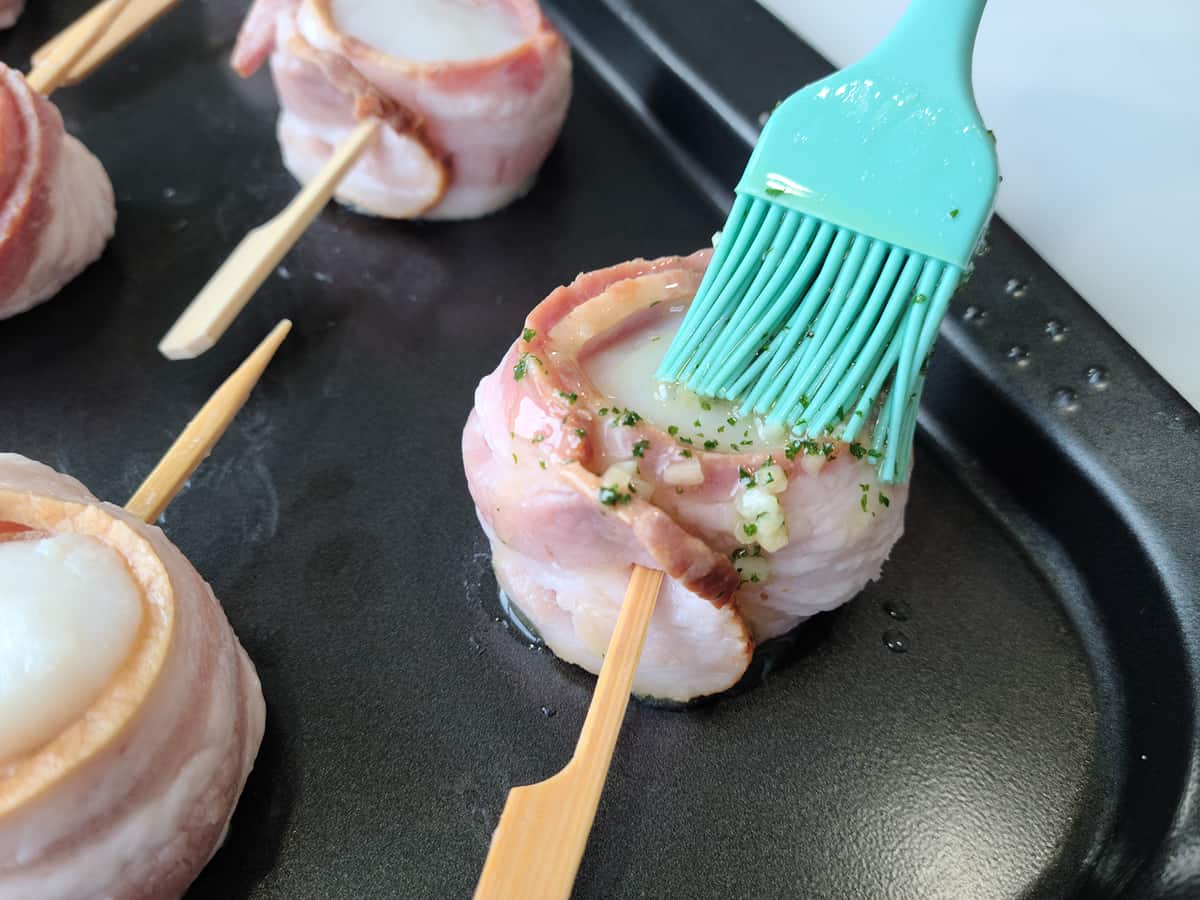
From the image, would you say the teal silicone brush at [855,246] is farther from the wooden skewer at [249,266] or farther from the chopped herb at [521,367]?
the wooden skewer at [249,266]

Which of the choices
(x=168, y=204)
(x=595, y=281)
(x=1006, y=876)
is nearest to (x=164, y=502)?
(x=595, y=281)

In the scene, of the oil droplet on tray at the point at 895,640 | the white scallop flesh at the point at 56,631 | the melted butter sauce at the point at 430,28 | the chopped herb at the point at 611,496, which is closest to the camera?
the white scallop flesh at the point at 56,631

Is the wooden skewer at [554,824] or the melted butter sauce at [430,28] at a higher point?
the melted butter sauce at [430,28]

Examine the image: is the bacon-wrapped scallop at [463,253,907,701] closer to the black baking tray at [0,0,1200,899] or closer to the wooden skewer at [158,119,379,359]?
the black baking tray at [0,0,1200,899]

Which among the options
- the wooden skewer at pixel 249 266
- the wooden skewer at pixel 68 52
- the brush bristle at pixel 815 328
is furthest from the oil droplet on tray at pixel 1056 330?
the wooden skewer at pixel 68 52

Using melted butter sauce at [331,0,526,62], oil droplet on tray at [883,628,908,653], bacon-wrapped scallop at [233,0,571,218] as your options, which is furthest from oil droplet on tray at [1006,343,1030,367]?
melted butter sauce at [331,0,526,62]

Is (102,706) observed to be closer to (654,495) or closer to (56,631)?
(56,631)

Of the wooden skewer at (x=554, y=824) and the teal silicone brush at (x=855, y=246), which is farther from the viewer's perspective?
the teal silicone brush at (x=855, y=246)
